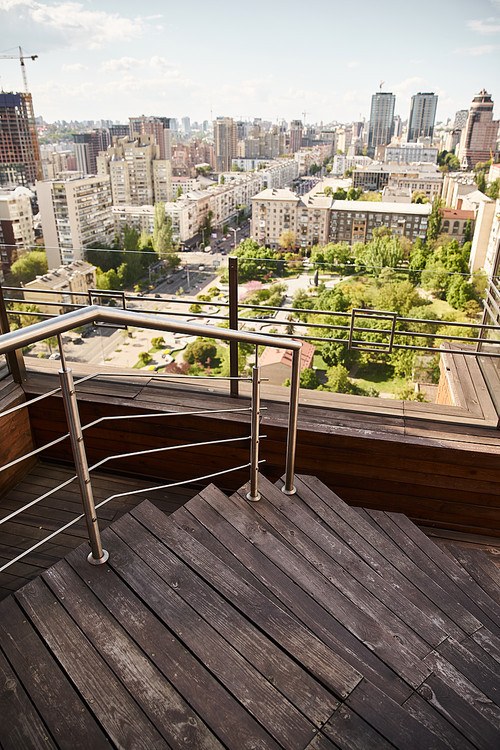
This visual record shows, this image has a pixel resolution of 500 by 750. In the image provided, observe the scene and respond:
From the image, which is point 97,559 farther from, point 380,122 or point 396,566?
point 380,122

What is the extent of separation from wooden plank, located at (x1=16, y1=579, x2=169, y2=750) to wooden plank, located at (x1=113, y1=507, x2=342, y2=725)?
0.23 m

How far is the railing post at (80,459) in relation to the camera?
1055 millimetres

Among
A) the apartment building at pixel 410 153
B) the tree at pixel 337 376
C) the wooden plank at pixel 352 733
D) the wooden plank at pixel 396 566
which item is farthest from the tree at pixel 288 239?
the apartment building at pixel 410 153

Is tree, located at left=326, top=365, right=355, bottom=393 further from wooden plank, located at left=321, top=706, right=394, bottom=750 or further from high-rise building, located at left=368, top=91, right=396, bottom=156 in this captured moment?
high-rise building, located at left=368, top=91, right=396, bottom=156

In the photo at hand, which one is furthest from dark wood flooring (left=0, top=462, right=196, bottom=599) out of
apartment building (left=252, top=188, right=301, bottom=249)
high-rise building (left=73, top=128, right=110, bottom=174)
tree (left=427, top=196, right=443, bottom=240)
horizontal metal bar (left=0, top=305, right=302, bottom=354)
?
high-rise building (left=73, top=128, right=110, bottom=174)

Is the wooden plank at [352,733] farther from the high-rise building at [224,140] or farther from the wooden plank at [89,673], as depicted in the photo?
the high-rise building at [224,140]

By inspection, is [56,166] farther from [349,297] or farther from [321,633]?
[321,633]

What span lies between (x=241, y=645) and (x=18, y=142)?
44843 millimetres

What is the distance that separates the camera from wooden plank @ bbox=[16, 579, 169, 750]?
0.88 metres

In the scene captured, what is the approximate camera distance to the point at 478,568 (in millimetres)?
1919

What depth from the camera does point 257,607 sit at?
1151 millimetres

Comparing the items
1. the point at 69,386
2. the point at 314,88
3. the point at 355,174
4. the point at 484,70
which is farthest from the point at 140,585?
the point at 314,88

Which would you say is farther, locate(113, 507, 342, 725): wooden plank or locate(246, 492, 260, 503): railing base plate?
locate(246, 492, 260, 503): railing base plate

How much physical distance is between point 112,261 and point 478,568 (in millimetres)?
6419
